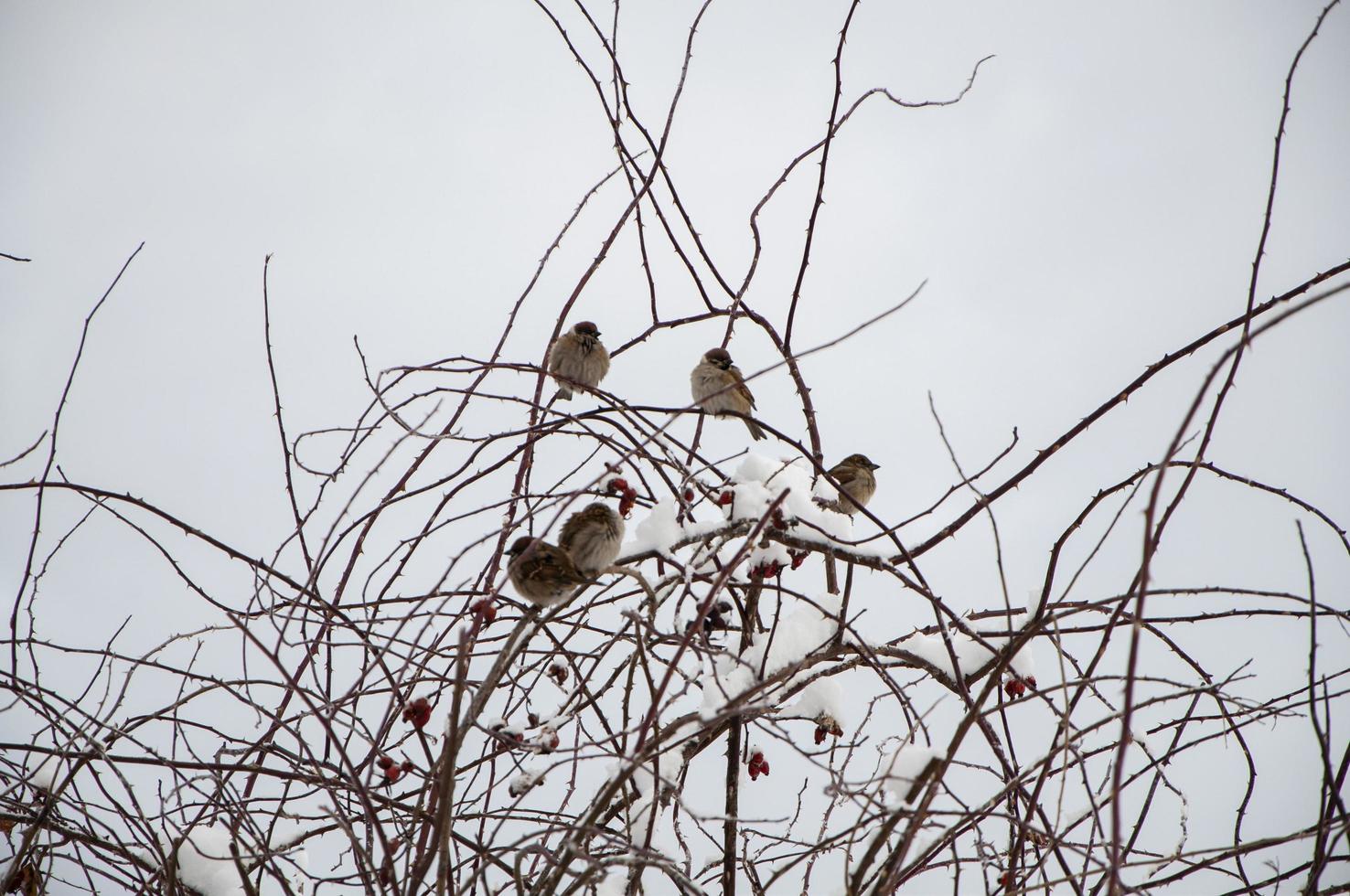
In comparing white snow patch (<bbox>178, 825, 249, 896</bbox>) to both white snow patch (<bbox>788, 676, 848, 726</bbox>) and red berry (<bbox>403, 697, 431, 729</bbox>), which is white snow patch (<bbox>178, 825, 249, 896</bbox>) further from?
white snow patch (<bbox>788, 676, 848, 726</bbox>)

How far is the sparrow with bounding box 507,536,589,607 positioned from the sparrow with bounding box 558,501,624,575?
0.22 meters

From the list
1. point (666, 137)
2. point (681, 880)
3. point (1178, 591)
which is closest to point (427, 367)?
point (666, 137)

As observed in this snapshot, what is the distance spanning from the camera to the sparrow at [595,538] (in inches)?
171

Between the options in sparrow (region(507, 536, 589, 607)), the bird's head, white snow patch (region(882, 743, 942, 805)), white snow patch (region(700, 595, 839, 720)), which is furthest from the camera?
the bird's head

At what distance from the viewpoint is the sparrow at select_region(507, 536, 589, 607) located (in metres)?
3.82

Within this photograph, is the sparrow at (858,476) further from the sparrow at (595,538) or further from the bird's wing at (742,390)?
the sparrow at (595,538)

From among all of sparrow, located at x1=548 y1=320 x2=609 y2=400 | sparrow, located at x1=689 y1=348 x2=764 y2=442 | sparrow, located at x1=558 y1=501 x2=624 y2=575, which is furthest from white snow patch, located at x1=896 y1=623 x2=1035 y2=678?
sparrow, located at x1=548 y1=320 x2=609 y2=400

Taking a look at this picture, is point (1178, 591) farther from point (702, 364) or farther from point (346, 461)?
point (702, 364)

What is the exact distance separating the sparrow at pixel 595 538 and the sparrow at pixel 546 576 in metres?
0.22

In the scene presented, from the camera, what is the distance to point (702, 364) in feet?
22.9

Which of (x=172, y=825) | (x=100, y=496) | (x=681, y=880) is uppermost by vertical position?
(x=100, y=496)

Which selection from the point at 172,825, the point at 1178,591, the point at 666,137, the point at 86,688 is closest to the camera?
the point at 1178,591

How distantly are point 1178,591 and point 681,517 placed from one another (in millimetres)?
1398

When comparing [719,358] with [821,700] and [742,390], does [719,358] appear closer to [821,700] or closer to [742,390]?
[742,390]
